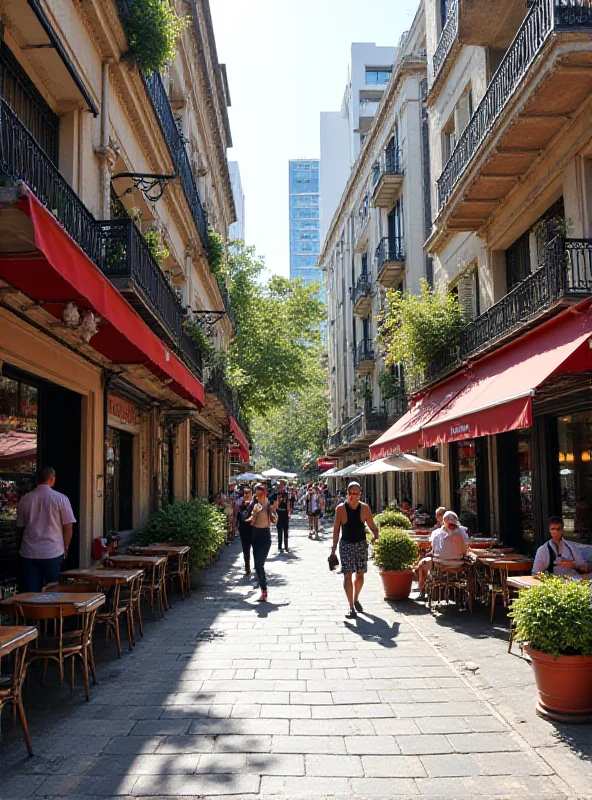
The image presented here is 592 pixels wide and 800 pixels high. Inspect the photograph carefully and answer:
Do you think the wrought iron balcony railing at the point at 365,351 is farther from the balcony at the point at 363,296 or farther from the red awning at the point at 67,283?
the red awning at the point at 67,283

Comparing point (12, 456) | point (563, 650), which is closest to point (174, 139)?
point (12, 456)

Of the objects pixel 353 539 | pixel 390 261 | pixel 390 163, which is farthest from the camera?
pixel 390 163

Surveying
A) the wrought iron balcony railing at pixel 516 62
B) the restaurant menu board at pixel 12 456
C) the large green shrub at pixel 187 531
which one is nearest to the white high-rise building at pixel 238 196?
the wrought iron balcony railing at pixel 516 62

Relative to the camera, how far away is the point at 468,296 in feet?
54.9

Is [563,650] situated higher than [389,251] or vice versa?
[389,251]

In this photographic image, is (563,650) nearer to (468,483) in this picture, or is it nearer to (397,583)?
(397,583)

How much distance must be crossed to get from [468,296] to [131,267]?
10.0 m

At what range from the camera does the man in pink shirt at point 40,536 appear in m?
7.49

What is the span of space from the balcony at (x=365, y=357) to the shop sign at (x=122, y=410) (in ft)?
69.1

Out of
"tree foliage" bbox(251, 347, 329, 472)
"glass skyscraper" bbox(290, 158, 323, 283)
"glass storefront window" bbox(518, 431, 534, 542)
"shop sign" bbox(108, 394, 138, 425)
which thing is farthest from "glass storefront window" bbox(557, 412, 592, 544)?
"glass skyscraper" bbox(290, 158, 323, 283)

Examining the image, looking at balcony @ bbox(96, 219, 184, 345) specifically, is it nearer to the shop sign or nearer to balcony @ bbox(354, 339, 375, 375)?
the shop sign

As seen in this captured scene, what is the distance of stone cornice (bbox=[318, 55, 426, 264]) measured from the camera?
26625 mm

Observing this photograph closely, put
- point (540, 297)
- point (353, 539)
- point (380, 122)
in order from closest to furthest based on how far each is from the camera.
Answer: point (353, 539)
point (540, 297)
point (380, 122)

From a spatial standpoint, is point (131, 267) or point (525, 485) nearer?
point (131, 267)
